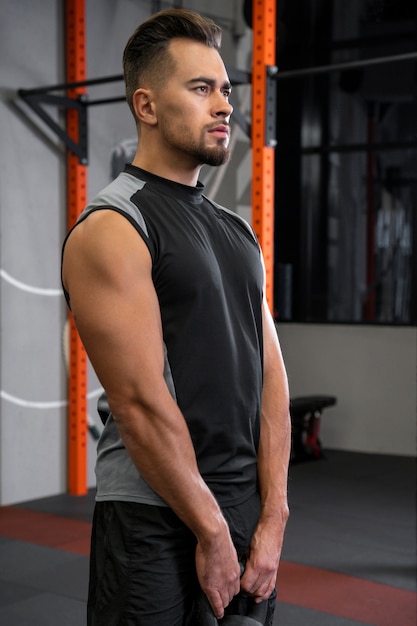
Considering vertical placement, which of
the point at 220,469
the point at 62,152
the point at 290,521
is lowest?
the point at 290,521

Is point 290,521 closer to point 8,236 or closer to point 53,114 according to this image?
point 8,236

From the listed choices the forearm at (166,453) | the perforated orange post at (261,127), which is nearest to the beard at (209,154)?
the forearm at (166,453)

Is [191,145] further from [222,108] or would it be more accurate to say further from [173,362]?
[173,362]

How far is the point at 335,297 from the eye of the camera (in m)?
6.76

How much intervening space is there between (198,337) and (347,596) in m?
2.06

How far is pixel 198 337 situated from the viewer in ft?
4.01

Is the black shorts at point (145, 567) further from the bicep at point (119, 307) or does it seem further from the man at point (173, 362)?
the bicep at point (119, 307)

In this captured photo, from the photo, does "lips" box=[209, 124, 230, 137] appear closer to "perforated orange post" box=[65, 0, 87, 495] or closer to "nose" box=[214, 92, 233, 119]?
"nose" box=[214, 92, 233, 119]

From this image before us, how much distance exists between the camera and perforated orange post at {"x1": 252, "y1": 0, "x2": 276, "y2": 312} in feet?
10.8

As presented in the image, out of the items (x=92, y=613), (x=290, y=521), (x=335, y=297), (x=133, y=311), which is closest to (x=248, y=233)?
(x=133, y=311)

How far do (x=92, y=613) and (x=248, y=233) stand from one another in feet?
2.12

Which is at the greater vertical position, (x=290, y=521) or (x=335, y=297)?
(x=335, y=297)

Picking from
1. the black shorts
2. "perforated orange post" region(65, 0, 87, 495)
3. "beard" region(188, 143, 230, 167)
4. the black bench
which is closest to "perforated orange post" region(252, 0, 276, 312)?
"perforated orange post" region(65, 0, 87, 495)

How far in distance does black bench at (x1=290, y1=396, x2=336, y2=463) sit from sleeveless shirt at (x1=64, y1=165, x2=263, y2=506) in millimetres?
4258
